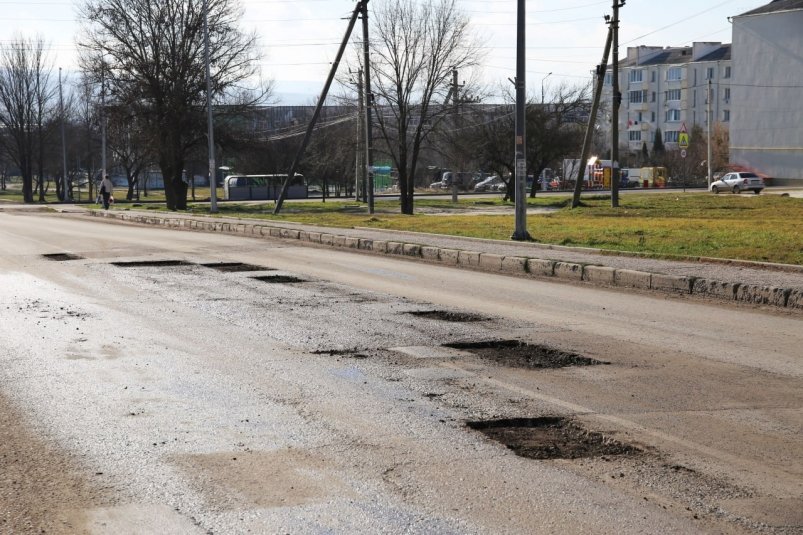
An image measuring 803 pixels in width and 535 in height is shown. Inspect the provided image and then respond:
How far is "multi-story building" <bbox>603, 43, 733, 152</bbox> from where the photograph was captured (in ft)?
397

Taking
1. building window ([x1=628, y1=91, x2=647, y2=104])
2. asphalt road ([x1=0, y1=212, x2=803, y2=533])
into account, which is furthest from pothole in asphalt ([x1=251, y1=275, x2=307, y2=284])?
building window ([x1=628, y1=91, x2=647, y2=104])

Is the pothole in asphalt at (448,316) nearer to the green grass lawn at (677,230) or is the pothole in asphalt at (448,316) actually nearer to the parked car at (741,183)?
the green grass lawn at (677,230)

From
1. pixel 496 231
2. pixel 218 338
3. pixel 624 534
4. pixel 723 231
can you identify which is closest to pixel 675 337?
pixel 218 338

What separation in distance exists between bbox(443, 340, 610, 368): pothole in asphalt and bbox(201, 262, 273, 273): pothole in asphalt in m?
7.85

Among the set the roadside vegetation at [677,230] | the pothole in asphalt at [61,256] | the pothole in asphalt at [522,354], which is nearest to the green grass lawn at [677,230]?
the roadside vegetation at [677,230]

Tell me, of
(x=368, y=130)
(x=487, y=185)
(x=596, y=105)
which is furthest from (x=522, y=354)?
(x=487, y=185)

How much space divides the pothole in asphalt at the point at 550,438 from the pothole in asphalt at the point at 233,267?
10520 millimetres

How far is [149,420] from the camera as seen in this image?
609 centimetres

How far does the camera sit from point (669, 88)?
419 feet

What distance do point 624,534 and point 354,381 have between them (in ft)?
11.2

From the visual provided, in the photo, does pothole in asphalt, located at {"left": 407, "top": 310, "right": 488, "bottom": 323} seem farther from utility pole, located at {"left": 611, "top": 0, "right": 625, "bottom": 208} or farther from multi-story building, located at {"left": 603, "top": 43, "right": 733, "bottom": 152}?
multi-story building, located at {"left": 603, "top": 43, "right": 733, "bottom": 152}

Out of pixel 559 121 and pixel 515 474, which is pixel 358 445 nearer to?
pixel 515 474

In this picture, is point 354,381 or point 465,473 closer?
point 465,473

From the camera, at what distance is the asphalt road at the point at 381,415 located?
4414 millimetres
